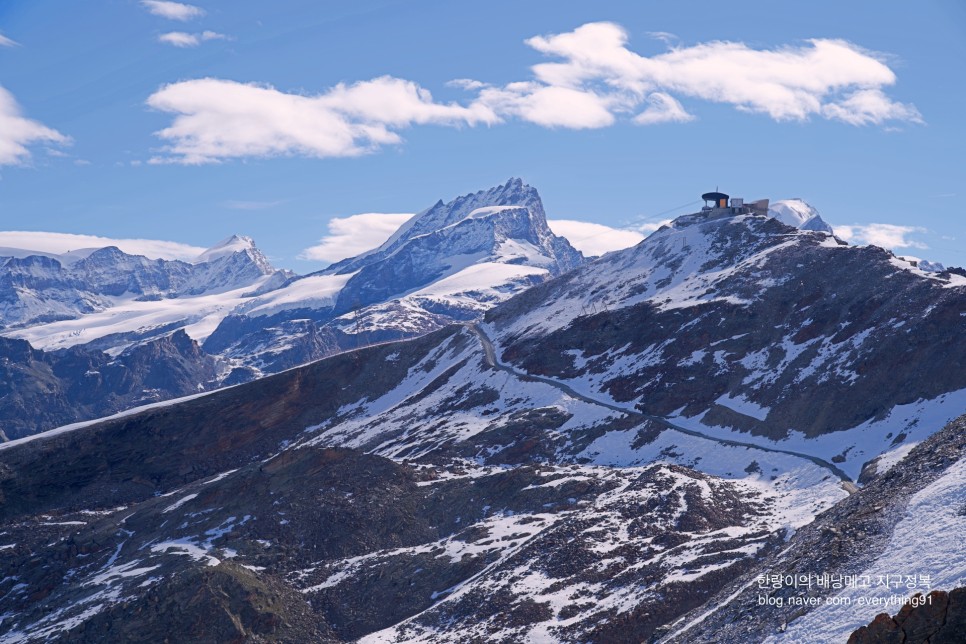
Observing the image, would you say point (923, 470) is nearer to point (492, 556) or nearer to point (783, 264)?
point (492, 556)

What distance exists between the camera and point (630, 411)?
11375 centimetres

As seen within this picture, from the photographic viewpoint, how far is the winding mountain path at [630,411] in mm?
Result: 84131

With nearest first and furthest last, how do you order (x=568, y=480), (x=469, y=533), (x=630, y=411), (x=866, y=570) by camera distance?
(x=866, y=570) < (x=469, y=533) < (x=568, y=480) < (x=630, y=411)

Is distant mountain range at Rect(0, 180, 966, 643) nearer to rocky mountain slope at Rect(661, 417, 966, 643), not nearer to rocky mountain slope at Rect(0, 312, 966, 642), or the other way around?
rocky mountain slope at Rect(661, 417, 966, 643)

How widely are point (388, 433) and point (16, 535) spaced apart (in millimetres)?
49139

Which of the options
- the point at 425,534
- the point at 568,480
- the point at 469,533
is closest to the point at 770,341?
the point at 568,480

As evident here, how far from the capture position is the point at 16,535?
116 meters

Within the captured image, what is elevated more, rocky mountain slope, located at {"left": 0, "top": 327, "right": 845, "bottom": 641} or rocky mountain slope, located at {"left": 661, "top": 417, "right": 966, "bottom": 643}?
rocky mountain slope, located at {"left": 661, "top": 417, "right": 966, "bottom": 643}

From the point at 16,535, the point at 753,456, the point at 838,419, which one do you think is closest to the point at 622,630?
Answer: the point at 753,456

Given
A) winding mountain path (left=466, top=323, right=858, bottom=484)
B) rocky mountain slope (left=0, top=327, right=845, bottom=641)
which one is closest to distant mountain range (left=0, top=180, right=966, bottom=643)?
rocky mountain slope (left=0, top=327, right=845, bottom=641)

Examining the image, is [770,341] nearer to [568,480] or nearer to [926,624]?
[568,480]

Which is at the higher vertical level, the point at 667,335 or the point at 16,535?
the point at 667,335

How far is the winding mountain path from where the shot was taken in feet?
276

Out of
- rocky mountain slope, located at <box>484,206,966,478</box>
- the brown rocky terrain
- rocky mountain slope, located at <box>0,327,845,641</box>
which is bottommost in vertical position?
rocky mountain slope, located at <box>0,327,845,641</box>
